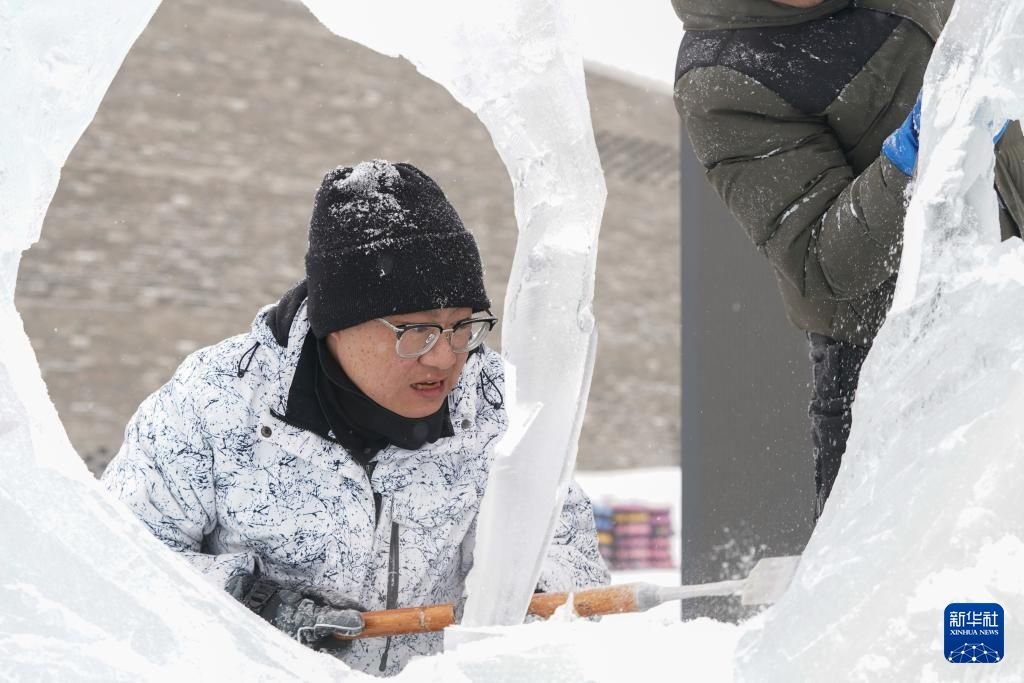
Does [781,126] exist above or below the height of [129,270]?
above

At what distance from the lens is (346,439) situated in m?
1.96

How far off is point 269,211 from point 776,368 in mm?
8344

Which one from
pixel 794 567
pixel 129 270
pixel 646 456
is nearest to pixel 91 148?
pixel 129 270

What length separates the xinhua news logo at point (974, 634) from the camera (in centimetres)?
105

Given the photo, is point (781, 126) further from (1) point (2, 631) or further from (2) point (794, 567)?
(1) point (2, 631)

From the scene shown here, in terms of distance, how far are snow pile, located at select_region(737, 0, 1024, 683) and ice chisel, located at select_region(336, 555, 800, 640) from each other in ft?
0.36

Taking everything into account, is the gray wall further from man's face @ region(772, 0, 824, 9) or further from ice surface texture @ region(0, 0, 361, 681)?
ice surface texture @ region(0, 0, 361, 681)

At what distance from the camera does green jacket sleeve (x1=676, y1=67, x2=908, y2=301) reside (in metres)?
1.68

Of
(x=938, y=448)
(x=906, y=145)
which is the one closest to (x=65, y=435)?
(x=938, y=448)

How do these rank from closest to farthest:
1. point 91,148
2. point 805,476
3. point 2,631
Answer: point 2,631
point 805,476
point 91,148

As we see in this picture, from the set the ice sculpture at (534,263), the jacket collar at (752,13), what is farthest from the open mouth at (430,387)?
the jacket collar at (752,13)

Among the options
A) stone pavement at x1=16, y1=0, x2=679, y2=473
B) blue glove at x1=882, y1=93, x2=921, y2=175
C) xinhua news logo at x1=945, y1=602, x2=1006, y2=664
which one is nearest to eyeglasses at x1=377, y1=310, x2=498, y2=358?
blue glove at x1=882, y1=93, x2=921, y2=175

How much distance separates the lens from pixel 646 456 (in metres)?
12.3

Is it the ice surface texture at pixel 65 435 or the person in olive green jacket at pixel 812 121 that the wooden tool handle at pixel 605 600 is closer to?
the ice surface texture at pixel 65 435
